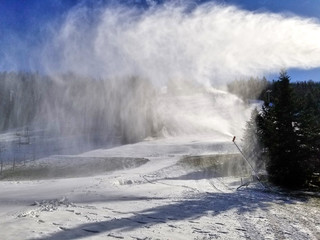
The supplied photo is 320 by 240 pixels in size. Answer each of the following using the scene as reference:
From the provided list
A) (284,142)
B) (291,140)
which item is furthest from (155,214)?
(291,140)

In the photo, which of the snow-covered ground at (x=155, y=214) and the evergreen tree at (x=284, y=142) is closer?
the snow-covered ground at (x=155, y=214)

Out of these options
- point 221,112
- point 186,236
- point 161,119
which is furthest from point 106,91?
point 186,236

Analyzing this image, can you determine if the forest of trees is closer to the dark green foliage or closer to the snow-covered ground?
the dark green foliage

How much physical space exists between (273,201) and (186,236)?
Result: 809cm

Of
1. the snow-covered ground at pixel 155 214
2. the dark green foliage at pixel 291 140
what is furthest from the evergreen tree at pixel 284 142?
the snow-covered ground at pixel 155 214

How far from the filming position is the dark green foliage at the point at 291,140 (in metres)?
22.9

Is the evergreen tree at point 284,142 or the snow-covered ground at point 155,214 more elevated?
the evergreen tree at point 284,142

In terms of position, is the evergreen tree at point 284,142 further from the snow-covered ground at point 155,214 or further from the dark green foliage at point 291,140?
the snow-covered ground at point 155,214

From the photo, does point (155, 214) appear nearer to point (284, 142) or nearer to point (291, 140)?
point (284, 142)

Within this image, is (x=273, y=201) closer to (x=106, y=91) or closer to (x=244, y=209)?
(x=244, y=209)

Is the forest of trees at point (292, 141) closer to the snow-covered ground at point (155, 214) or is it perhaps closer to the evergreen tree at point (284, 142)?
the evergreen tree at point (284, 142)

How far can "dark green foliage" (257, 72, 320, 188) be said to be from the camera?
75.1 ft

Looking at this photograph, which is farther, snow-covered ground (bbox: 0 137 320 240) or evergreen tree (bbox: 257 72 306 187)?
evergreen tree (bbox: 257 72 306 187)

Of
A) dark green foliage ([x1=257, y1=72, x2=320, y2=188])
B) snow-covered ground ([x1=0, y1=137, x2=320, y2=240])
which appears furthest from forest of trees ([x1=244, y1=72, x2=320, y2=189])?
snow-covered ground ([x1=0, y1=137, x2=320, y2=240])
